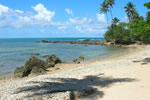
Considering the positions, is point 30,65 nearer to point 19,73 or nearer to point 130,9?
point 19,73

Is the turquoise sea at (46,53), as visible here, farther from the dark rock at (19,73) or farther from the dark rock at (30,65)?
the dark rock at (30,65)

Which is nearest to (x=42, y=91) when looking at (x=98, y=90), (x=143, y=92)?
(x=98, y=90)

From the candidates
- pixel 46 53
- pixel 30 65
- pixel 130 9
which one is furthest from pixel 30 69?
pixel 130 9

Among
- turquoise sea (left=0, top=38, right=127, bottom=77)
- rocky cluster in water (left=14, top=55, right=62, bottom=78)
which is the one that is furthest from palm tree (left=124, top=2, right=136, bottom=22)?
rocky cluster in water (left=14, top=55, right=62, bottom=78)

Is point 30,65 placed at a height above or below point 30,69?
above

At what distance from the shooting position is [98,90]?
705 centimetres

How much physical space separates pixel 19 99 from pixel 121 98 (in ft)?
12.9

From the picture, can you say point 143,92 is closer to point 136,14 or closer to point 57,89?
point 57,89

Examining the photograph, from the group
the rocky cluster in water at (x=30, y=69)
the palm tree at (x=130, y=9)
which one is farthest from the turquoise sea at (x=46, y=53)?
the palm tree at (x=130, y=9)

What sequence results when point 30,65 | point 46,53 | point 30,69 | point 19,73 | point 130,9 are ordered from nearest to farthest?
point 19,73 → point 30,69 → point 30,65 → point 46,53 → point 130,9

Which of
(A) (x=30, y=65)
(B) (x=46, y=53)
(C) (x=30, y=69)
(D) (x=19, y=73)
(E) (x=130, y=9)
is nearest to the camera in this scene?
(D) (x=19, y=73)

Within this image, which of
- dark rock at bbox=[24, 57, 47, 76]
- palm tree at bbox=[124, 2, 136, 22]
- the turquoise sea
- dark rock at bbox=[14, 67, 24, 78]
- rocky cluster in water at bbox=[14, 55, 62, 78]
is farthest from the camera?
palm tree at bbox=[124, 2, 136, 22]

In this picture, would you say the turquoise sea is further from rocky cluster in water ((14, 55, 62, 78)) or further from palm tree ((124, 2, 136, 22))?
palm tree ((124, 2, 136, 22))

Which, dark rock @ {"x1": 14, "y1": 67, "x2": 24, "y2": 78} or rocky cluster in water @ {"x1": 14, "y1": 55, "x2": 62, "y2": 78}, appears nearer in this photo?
rocky cluster in water @ {"x1": 14, "y1": 55, "x2": 62, "y2": 78}
